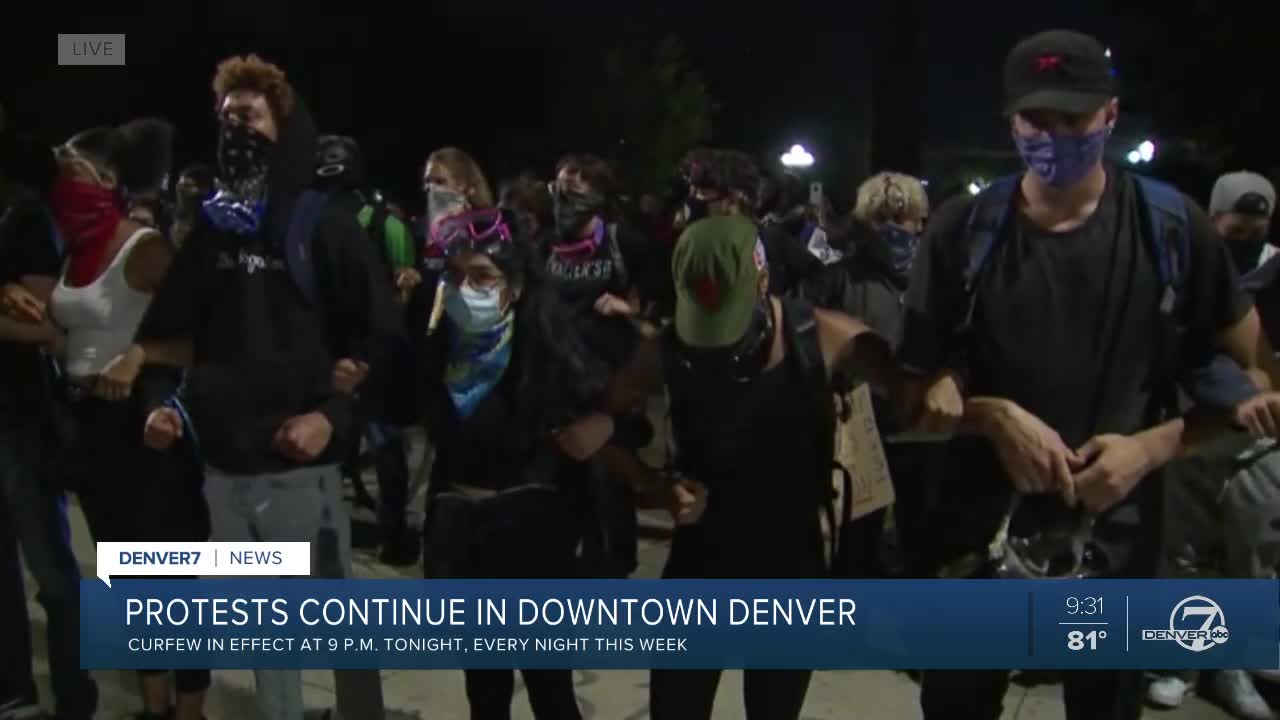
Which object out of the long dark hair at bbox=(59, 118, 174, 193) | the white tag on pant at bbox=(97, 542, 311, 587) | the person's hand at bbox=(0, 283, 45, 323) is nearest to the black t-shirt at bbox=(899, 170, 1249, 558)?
the white tag on pant at bbox=(97, 542, 311, 587)

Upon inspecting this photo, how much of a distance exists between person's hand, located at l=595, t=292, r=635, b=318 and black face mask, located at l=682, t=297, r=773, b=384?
247 cm

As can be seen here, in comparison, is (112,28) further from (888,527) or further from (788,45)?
(788,45)

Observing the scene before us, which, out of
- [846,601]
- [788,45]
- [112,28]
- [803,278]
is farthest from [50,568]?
[788,45]

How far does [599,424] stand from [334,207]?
983 millimetres

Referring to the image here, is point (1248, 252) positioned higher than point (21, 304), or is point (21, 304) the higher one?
point (1248, 252)

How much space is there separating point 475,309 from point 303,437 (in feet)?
1.90

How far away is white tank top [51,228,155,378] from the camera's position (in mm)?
3807

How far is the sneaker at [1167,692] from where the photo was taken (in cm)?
461

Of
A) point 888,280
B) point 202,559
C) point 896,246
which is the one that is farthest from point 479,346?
point 896,246

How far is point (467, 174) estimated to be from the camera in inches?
184

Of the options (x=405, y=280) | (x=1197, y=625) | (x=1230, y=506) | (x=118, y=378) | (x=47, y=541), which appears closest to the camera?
(x=1197, y=625)

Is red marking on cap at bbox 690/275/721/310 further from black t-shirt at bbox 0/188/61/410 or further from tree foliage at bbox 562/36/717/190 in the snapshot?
tree foliage at bbox 562/36/717/190

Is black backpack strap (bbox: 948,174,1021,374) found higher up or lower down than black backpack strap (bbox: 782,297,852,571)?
higher up

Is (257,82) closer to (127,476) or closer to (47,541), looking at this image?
(127,476)
